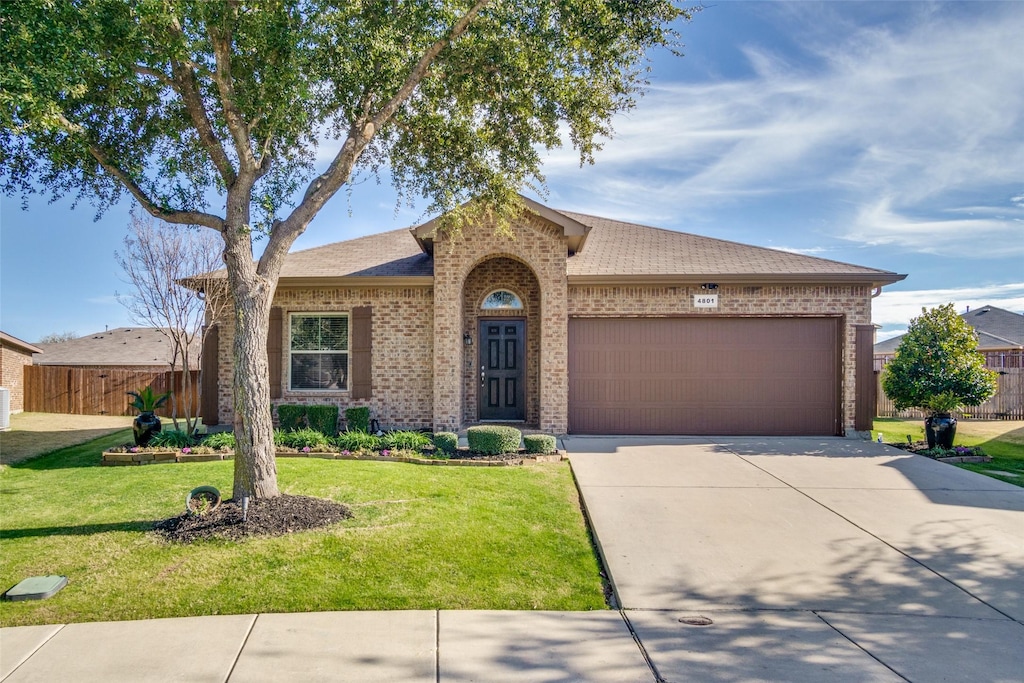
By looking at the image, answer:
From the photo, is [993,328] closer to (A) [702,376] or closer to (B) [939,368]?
(B) [939,368]

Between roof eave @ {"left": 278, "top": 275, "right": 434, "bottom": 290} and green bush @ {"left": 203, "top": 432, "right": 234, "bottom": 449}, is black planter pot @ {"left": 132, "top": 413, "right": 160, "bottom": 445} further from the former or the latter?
roof eave @ {"left": 278, "top": 275, "right": 434, "bottom": 290}

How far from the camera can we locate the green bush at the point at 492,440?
946 centimetres

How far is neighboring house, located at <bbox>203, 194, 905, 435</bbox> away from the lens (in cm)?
1173

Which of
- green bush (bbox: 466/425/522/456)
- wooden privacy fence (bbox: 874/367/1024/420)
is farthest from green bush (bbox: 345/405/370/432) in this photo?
wooden privacy fence (bbox: 874/367/1024/420)

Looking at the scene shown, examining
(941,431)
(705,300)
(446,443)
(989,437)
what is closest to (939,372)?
(941,431)

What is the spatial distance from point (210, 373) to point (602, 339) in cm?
765

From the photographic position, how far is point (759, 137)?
1250 cm

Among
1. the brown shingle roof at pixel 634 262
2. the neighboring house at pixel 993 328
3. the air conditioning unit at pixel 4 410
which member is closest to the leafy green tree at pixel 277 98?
the brown shingle roof at pixel 634 262

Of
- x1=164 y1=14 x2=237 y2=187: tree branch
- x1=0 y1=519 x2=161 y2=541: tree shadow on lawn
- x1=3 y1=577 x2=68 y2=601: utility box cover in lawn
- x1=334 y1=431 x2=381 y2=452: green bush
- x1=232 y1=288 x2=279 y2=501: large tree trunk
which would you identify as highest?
x1=164 y1=14 x2=237 y2=187: tree branch

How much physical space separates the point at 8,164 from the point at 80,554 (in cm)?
516

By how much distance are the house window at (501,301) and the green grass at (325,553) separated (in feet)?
18.1

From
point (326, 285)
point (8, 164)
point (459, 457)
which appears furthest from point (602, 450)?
point (8, 164)

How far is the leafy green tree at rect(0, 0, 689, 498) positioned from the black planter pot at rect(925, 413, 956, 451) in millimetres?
7530

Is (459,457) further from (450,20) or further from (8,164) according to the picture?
(8,164)
